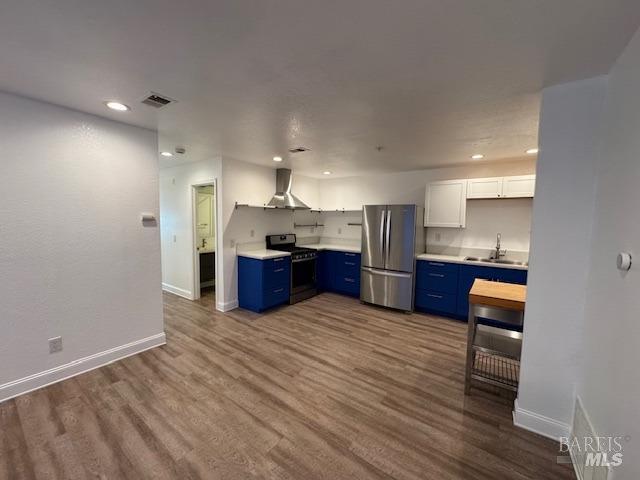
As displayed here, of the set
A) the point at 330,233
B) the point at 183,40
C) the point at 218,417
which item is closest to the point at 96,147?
the point at 183,40

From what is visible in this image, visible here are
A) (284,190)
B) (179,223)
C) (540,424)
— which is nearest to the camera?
(540,424)

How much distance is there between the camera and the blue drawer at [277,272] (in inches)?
155

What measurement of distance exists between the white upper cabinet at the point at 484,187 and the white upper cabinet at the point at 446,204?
0.08 m

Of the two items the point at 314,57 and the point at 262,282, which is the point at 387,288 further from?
the point at 314,57

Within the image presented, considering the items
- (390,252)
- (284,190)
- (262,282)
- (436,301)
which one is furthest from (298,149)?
(436,301)

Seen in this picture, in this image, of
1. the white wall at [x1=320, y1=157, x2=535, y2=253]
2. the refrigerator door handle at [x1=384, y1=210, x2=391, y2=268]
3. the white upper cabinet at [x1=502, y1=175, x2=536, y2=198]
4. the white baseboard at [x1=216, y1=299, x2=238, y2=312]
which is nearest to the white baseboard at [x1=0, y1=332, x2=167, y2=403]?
the white baseboard at [x1=216, y1=299, x2=238, y2=312]

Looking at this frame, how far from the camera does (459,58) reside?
4.77 ft

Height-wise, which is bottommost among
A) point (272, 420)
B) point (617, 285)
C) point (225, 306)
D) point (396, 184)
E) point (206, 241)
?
point (272, 420)

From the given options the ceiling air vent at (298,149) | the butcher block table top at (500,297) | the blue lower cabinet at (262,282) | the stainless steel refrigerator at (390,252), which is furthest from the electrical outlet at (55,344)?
the stainless steel refrigerator at (390,252)

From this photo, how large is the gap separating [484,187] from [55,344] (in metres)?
5.18

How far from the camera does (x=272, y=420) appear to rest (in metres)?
1.88

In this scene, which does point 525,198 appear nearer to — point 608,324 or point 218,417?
point 608,324

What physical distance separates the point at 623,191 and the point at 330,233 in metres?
4.80

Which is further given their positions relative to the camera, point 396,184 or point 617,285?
point 396,184
